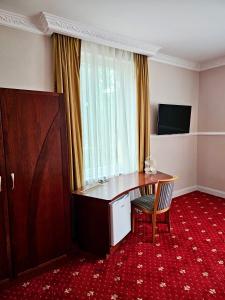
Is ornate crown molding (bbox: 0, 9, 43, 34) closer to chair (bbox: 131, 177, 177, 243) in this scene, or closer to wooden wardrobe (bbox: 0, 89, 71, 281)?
wooden wardrobe (bbox: 0, 89, 71, 281)

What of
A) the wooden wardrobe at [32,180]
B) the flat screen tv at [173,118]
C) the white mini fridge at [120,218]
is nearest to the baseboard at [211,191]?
the flat screen tv at [173,118]

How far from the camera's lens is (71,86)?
278 cm

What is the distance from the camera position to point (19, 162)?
2121 mm

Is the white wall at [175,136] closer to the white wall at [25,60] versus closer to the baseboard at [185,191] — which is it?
the baseboard at [185,191]

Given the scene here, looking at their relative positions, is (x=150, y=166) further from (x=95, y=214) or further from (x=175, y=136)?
(x=95, y=214)

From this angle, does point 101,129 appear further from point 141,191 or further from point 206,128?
point 206,128

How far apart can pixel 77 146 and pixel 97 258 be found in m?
1.37

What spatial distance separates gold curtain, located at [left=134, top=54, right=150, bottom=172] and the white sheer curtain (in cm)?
8

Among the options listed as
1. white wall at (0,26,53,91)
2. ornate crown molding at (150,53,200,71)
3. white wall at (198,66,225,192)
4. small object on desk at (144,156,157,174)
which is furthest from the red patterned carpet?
ornate crown molding at (150,53,200,71)

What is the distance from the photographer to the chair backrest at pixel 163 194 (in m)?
2.77

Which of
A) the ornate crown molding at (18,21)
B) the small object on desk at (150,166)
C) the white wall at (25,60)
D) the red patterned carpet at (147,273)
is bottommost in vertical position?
the red patterned carpet at (147,273)

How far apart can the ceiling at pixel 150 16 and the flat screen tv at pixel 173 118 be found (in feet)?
3.58

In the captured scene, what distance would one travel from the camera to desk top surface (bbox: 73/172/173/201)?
102 inches

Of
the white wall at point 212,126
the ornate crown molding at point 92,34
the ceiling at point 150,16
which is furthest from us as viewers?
the white wall at point 212,126
